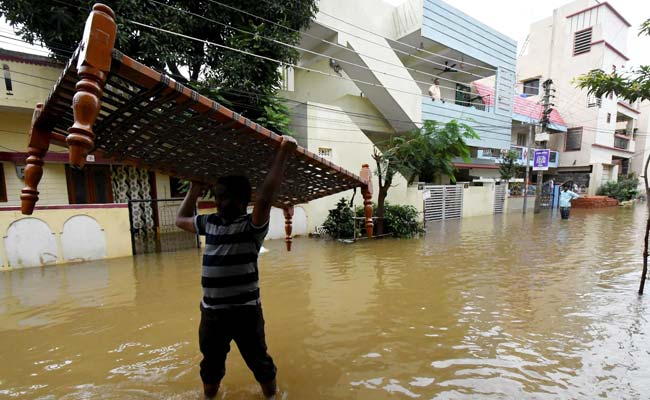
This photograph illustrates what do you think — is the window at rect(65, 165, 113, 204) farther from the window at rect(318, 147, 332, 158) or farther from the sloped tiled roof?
the sloped tiled roof

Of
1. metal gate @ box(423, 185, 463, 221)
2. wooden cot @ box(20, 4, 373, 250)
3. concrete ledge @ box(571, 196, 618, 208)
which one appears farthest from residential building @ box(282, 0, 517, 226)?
concrete ledge @ box(571, 196, 618, 208)

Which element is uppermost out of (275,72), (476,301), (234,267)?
(275,72)

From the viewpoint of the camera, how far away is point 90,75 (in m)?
1.22

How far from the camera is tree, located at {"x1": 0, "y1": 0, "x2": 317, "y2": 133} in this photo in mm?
6677

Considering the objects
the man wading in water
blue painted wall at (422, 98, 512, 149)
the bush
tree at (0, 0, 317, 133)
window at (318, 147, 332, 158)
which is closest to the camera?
the man wading in water

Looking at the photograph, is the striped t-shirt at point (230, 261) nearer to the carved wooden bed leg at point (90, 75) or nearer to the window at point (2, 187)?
the carved wooden bed leg at point (90, 75)

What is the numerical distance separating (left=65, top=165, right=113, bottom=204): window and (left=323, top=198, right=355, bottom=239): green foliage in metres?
6.88

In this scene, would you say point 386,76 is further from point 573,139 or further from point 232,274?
point 573,139

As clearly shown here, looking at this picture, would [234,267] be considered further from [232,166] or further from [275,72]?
[275,72]

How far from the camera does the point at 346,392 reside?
2551 millimetres

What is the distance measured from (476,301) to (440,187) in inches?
387

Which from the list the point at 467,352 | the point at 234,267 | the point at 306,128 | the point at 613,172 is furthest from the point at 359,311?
the point at 613,172

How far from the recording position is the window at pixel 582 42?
21.1 metres

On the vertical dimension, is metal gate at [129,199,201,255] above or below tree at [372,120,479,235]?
below
